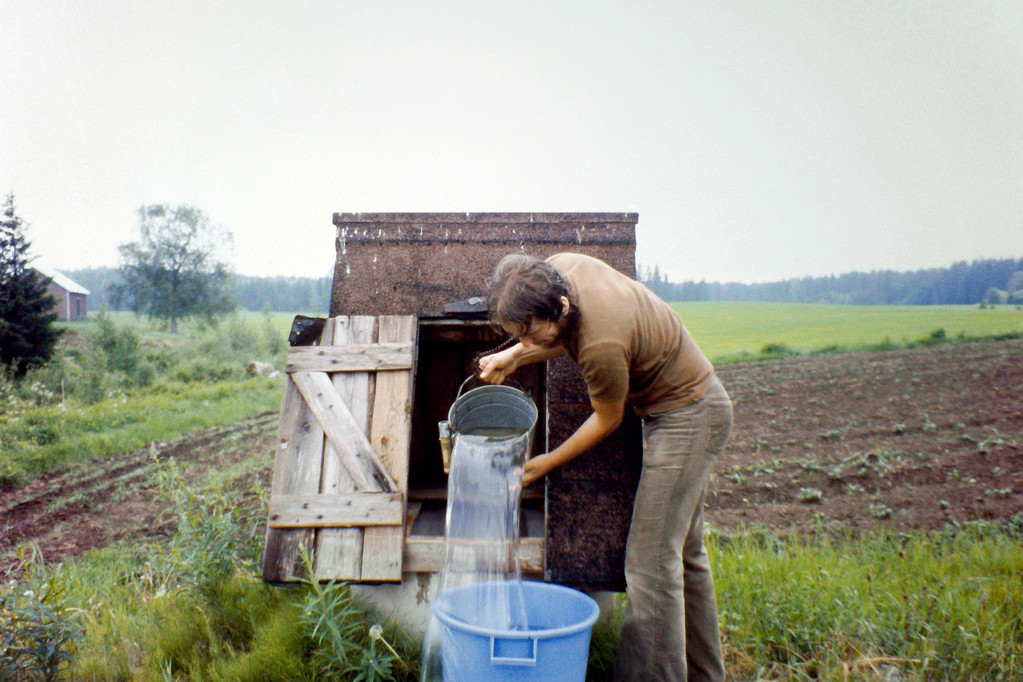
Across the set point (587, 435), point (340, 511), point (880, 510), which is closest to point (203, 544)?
point (340, 511)

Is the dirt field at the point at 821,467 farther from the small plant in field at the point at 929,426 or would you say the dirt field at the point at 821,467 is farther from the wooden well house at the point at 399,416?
the wooden well house at the point at 399,416

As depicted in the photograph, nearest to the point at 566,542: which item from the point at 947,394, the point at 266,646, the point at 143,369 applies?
the point at 266,646

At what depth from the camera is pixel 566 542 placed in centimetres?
316

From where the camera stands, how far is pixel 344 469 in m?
3.34

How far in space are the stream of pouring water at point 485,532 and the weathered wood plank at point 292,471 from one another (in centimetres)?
73

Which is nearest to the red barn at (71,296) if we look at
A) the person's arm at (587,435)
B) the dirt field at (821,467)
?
the dirt field at (821,467)

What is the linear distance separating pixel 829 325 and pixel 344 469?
20945 mm

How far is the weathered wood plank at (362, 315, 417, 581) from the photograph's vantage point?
Answer: 315cm

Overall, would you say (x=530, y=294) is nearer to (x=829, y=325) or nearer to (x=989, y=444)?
(x=989, y=444)

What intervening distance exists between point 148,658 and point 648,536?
7.68 feet

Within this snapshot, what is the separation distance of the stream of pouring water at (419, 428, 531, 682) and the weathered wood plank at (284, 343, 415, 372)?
0.81 meters

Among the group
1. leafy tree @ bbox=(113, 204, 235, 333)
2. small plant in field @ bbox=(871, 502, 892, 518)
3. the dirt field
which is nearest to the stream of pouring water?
the dirt field

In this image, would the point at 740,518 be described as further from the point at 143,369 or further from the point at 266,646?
the point at 143,369

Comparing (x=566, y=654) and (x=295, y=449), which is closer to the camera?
(x=566, y=654)
